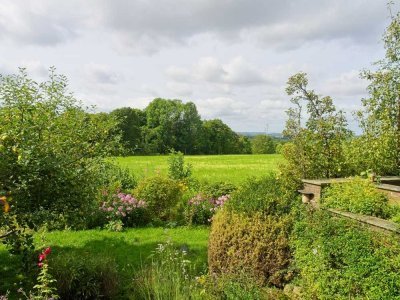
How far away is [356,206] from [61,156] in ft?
14.6

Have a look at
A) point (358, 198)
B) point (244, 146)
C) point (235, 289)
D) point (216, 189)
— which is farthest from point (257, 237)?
point (244, 146)

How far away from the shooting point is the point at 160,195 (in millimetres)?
10914

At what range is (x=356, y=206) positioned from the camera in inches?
200

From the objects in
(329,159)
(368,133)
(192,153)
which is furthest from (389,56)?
(192,153)

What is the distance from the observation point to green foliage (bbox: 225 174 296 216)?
606cm

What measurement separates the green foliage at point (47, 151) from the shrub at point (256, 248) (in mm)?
2500

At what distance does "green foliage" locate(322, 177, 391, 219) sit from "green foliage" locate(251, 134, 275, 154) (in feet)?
207

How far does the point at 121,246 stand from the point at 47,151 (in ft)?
13.6

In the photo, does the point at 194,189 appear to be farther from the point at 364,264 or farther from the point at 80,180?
the point at 364,264

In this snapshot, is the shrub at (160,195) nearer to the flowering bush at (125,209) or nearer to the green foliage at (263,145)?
the flowering bush at (125,209)

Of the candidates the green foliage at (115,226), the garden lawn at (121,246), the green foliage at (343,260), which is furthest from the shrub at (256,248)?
the green foliage at (115,226)

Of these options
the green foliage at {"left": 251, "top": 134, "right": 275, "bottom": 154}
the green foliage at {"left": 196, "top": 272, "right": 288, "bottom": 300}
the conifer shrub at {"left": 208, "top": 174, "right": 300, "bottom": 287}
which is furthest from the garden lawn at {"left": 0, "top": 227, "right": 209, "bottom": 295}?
the green foliage at {"left": 251, "top": 134, "right": 275, "bottom": 154}

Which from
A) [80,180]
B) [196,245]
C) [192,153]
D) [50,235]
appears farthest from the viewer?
[192,153]

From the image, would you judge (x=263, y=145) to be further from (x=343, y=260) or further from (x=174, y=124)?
(x=343, y=260)
